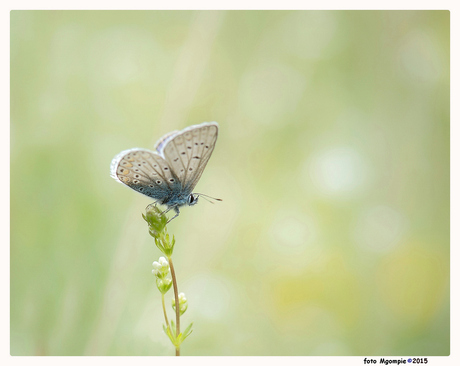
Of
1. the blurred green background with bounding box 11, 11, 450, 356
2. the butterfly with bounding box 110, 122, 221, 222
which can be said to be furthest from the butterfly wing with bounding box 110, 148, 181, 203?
the blurred green background with bounding box 11, 11, 450, 356

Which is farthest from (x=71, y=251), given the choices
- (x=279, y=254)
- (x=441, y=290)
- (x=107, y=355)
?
(x=441, y=290)

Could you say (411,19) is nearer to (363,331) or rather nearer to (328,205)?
(328,205)

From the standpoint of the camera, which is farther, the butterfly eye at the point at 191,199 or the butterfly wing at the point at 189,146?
the butterfly eye at the point at 191,199

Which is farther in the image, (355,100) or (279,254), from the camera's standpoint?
(355,100)

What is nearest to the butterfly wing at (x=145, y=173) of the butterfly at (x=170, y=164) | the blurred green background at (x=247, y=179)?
the butterfly at (x=170, y=164)

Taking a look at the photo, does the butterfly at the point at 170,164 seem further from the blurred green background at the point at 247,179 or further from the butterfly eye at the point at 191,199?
the blurred green background at the point at 247,179

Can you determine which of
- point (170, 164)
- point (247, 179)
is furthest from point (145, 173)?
point (247, 179)
